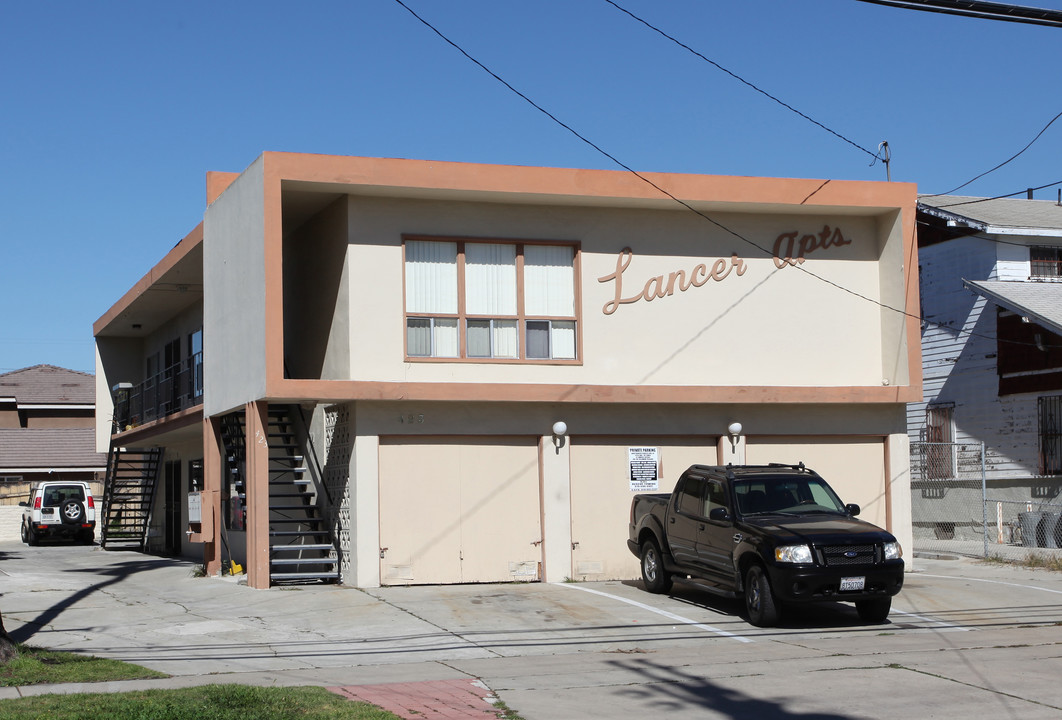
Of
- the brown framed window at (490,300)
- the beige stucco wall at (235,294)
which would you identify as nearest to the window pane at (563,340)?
the brown framed window at (490,300)

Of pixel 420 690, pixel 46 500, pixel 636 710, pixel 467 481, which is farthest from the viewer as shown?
pixel 46 500

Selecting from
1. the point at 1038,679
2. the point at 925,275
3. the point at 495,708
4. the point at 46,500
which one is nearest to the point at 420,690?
the point at 495,708

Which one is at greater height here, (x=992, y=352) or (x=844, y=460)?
(x=992, y=352)

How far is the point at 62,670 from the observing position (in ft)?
35.9

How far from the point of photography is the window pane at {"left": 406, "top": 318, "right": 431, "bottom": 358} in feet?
62.4

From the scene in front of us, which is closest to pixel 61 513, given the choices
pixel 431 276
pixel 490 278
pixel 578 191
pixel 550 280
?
pixel 431 276

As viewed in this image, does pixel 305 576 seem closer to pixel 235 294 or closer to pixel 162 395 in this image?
pixel 235 294

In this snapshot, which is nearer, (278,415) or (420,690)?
(420,690)

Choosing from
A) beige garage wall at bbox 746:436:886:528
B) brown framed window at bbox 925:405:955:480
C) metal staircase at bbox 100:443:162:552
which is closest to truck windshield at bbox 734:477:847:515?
beige garage wall at bbox 746:436:886:528

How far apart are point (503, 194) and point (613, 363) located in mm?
3428

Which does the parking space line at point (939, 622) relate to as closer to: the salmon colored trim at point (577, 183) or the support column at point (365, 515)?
the salmon colored trim at point (577, 183)

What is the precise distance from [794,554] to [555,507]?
582 centimetres

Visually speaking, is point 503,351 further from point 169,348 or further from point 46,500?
point 46,500

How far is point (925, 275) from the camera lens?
3281 centimetres
